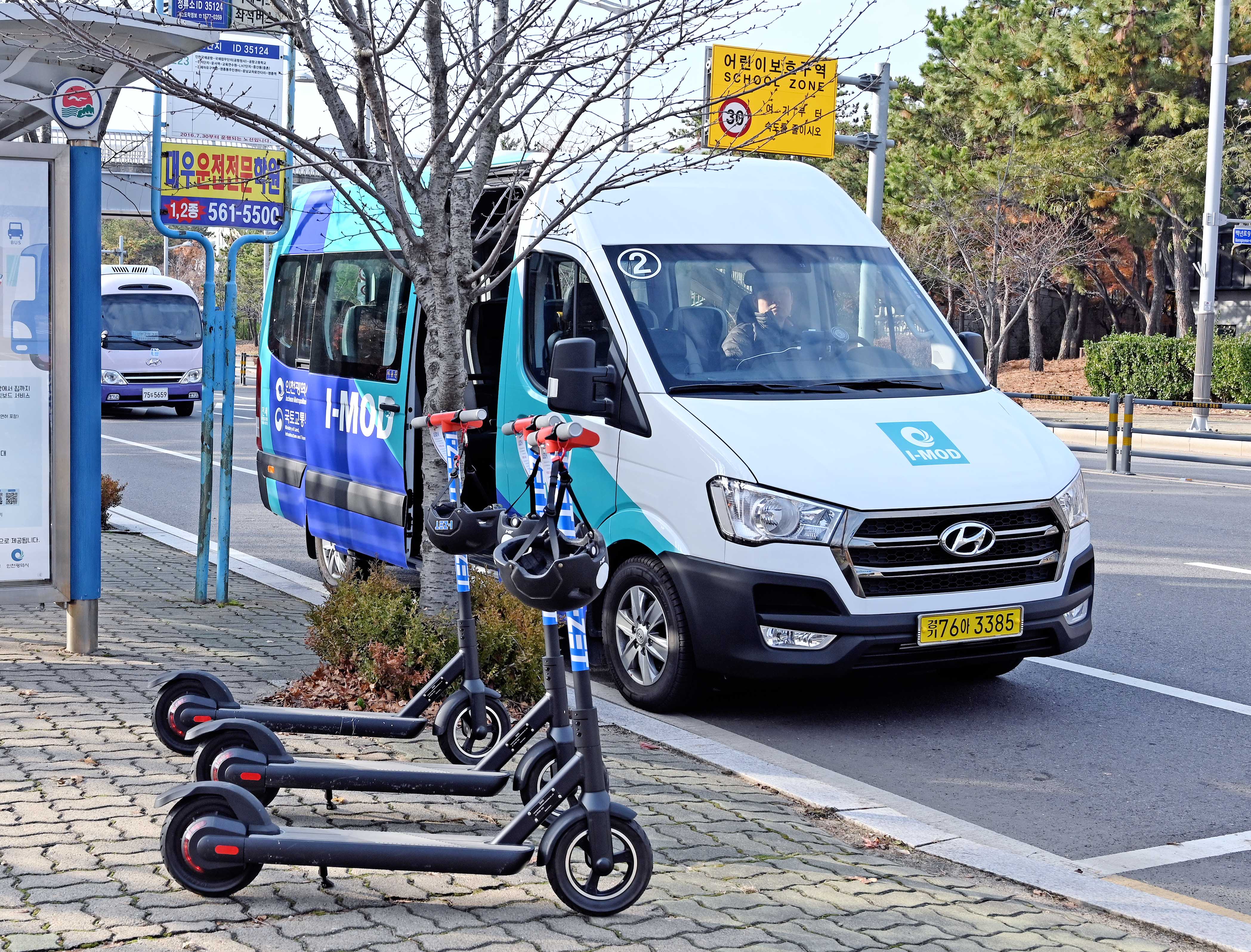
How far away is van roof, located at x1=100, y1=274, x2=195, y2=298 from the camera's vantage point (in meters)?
30.2

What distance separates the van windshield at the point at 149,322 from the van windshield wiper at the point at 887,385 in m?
24.6

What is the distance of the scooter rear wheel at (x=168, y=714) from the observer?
5.22 meters

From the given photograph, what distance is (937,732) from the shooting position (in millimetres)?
6582

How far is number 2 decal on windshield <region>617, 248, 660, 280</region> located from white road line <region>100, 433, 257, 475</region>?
10811 mm

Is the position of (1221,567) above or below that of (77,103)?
below

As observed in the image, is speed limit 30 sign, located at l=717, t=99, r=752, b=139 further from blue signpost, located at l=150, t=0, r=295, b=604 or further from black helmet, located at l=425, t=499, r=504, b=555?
blue signpost, located at l=150, t=0, r=295, b=604

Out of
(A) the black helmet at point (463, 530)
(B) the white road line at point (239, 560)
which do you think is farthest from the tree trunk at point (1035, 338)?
(A) the black helmet at point (463, 530)

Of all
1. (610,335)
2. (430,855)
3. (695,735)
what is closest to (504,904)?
(430,855)

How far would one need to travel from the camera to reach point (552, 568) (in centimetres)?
394

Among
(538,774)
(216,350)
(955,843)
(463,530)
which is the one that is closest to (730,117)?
(216,350)

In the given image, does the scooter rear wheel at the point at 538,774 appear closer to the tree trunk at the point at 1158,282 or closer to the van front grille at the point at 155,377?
the van front grille at the point at 155,377

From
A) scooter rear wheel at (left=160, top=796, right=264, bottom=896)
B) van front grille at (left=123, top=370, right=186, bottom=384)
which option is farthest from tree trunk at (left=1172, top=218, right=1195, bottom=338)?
scooter rear wheel at (left=160, top=796, right=264, bottom=896)

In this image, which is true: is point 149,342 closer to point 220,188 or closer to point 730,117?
point 730,117

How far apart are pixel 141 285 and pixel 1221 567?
24485 millimetres
